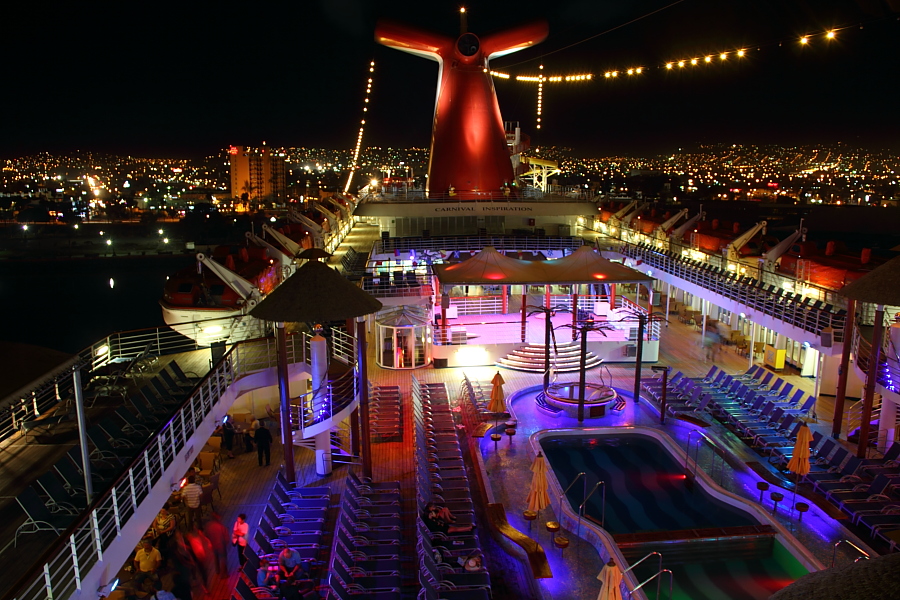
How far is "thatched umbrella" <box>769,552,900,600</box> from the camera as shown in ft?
5.33

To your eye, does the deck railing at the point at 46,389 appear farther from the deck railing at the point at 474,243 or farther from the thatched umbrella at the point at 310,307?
the deck railing at the point at 474,243

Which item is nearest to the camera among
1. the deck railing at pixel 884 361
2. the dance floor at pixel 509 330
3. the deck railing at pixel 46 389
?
the deck railing at pixel 46 389

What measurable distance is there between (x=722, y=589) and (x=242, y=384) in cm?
712

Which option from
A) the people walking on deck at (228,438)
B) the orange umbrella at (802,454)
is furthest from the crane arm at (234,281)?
the orange umbrella at (802,454)

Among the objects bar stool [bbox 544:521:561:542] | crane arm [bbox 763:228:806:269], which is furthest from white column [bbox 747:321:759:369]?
bar stool [bbox 544:521:561:542]

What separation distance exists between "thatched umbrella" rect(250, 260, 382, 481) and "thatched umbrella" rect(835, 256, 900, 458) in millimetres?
7225

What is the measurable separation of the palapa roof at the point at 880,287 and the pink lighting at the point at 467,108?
13254mm

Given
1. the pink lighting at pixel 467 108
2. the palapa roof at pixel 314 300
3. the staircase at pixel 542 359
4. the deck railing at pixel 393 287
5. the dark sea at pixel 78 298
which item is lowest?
the dark sea at pixel 78 298

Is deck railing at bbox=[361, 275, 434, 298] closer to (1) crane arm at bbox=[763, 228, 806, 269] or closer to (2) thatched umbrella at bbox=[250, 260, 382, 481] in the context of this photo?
(2) thatched umbrella at bbox=[250, 260, 382, 481]

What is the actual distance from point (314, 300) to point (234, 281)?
5.20 metres

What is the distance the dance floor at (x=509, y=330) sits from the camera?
49.9ft

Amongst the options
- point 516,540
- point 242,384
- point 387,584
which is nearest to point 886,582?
point 387,584

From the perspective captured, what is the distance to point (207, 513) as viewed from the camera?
27.8 ft

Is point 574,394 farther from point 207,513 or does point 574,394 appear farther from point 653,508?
point 207,513
